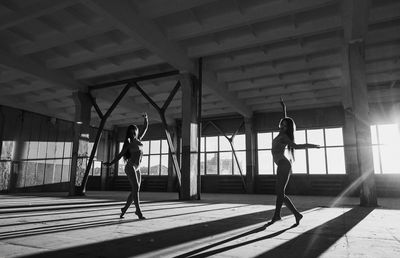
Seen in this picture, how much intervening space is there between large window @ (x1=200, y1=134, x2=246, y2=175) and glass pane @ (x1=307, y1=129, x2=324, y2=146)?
501 cm

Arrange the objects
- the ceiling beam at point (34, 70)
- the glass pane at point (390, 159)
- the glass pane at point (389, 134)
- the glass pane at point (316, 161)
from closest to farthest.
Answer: the ceiling beam at point (34, 70) < the glass pane at point (390, 159) < the glass pane at point (389, 134) < the glass pane at point (316, 161)

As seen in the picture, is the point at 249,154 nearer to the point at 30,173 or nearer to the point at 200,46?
the point at 200,46

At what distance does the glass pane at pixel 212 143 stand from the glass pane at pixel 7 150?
Answer: 15.0m

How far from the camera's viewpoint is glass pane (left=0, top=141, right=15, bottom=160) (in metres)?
20.5

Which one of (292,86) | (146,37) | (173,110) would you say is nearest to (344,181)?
(292,86)

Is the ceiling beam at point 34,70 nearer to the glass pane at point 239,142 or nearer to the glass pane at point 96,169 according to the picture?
the glass pane at point 239,142

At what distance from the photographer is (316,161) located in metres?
21.2

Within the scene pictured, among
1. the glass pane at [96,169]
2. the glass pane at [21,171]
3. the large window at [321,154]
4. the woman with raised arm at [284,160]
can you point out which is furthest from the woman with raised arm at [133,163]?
the glass pane at [96,169]

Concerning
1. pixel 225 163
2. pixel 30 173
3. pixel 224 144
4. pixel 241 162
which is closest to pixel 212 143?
pixel 224 144

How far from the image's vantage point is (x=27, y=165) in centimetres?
2202

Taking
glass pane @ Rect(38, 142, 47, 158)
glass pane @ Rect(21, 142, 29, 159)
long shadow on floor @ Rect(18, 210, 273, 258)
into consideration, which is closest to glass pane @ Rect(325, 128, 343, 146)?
long shadow on floor @ Rect(18, 210, 273, 258)

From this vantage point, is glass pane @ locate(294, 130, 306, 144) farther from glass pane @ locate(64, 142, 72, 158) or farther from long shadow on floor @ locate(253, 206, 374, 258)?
glass pane @ locate(64, 142, 72, 158)

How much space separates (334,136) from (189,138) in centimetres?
1298

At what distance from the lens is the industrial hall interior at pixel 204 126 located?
4.23 metres
